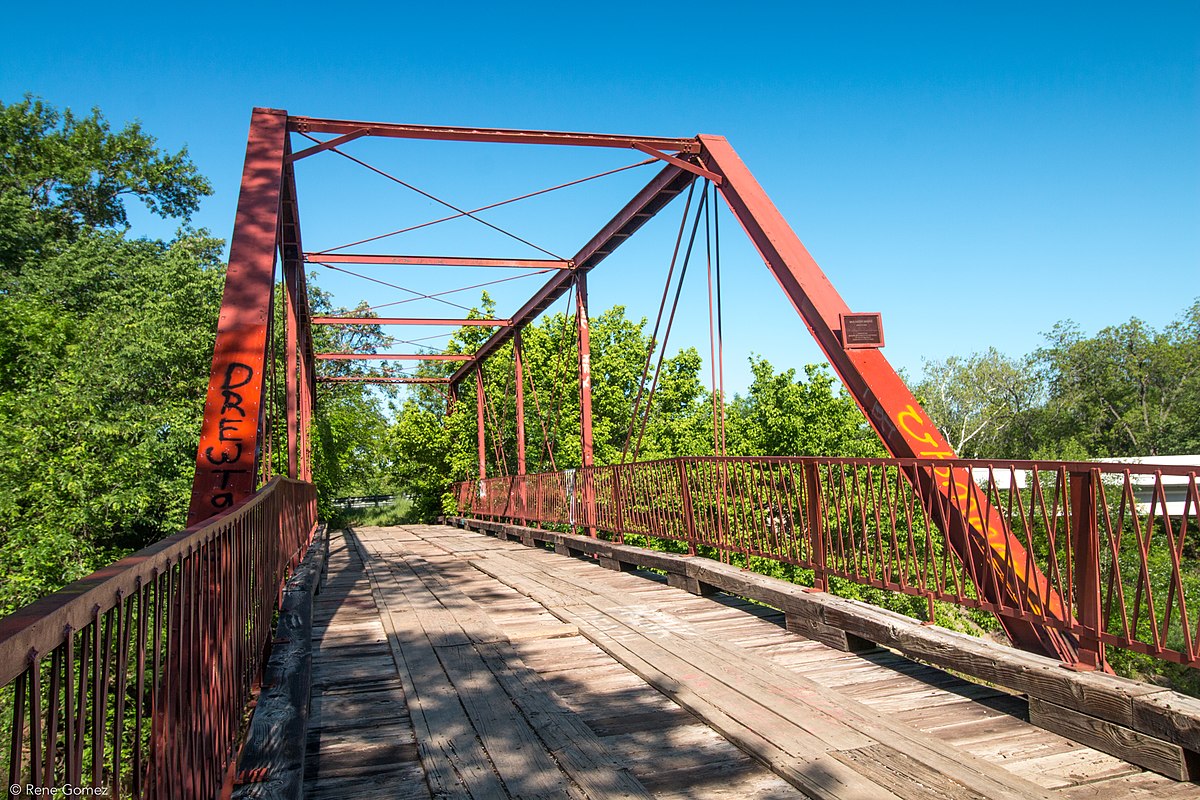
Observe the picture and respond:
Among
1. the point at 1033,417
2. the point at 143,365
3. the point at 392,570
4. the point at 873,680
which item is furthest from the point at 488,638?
the point at 1033,417

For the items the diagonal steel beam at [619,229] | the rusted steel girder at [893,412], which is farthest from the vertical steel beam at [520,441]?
the rusted steel girder at [893,412]

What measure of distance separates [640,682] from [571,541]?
21.6 feet

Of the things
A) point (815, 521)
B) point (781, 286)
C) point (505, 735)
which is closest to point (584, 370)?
point (781, 286)

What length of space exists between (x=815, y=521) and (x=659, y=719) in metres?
2.15

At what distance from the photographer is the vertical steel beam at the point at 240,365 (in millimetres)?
4562

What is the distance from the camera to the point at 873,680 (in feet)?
14.2

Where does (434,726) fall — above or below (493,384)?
below

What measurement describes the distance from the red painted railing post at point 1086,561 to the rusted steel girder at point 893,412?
4.3 inches

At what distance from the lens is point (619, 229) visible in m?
10.6

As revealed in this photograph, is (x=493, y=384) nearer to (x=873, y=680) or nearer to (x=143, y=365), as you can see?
(x=143, y=365)

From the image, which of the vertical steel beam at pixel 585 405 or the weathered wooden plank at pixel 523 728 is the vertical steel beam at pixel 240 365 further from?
the vertical steel beam at pixel 585 405

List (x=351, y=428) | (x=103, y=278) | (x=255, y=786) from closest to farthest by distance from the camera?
(x=255, y=786) → (x=103, y=278) → (x=351, y=428)

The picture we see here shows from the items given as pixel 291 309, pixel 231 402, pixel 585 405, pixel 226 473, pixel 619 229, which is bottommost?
pixel 226 473

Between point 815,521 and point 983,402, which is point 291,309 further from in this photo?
point 983,402
